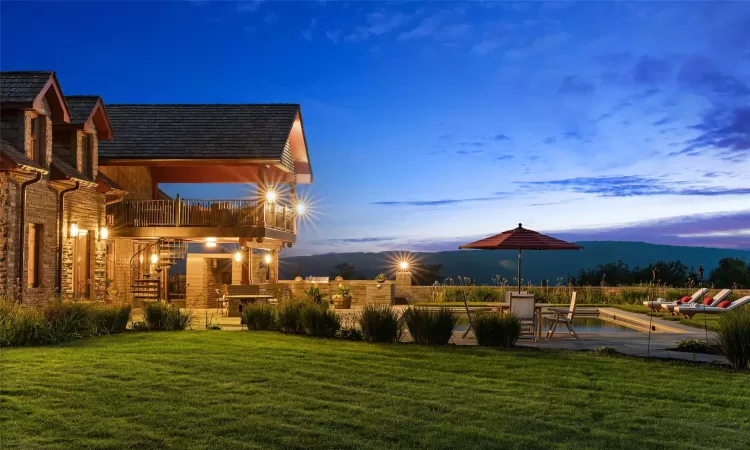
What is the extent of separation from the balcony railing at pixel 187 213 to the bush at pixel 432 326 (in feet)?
40.8

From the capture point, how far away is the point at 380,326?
12141 mm

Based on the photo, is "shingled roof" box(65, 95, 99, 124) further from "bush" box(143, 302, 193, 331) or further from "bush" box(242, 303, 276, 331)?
"bush" box(242, 303, 276, 331)

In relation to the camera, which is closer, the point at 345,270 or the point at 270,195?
the point at 270,195

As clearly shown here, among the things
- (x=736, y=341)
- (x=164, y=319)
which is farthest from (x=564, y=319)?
(x=164, y=319)

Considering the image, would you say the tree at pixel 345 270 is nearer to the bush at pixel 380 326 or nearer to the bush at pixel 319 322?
the bush at pixel 319 322

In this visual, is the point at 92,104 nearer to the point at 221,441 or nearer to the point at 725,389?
the point at 221,441

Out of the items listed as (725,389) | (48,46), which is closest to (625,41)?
(725,389)

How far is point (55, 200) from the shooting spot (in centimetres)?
1798

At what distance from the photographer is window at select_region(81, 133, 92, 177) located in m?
20.2

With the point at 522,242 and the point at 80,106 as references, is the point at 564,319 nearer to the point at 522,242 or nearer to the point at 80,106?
the point at 522,242

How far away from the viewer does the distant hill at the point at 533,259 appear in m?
61.5

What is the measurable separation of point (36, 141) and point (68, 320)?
260 inches

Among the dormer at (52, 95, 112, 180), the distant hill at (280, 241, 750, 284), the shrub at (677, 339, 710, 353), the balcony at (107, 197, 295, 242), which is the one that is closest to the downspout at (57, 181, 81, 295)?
the dormer at (52, 95, 112, 180)

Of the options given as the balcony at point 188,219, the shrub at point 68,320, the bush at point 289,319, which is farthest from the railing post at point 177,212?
the bush at point 289,319
